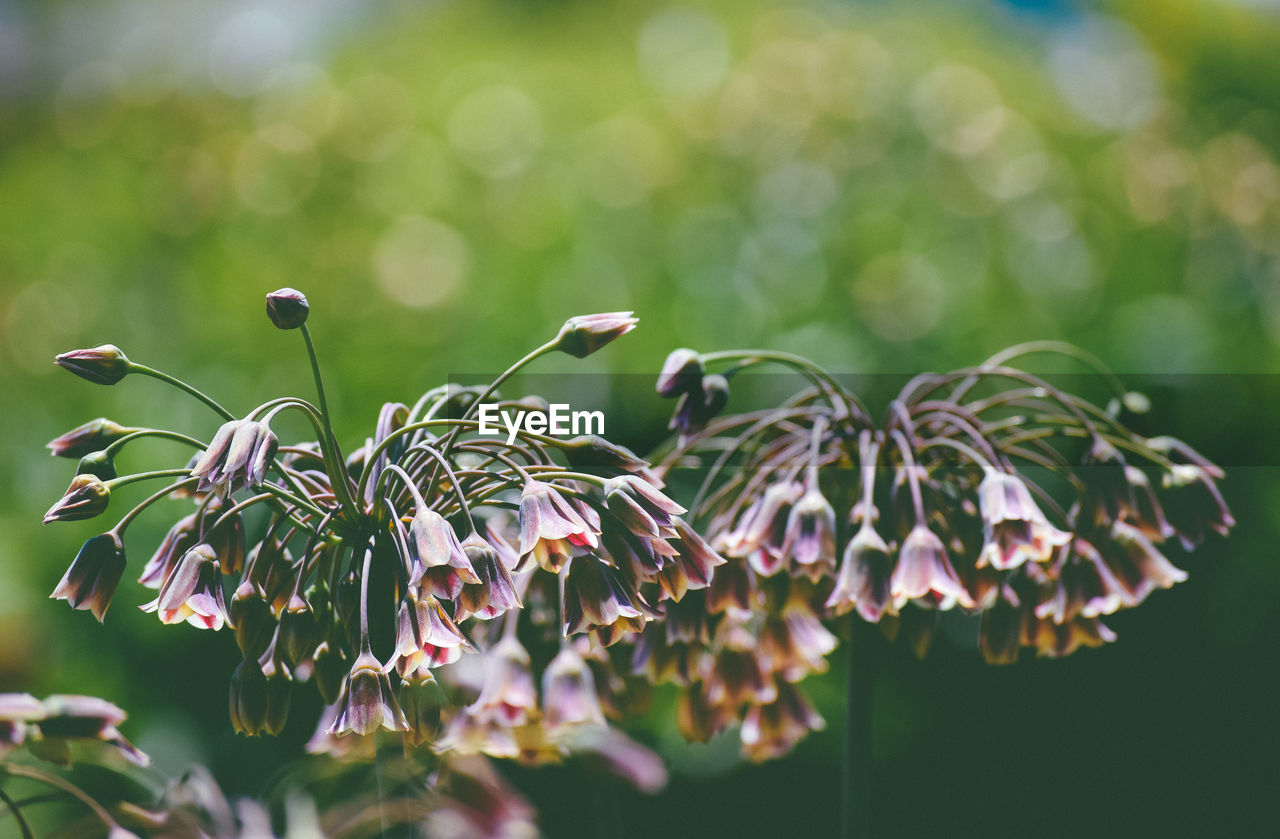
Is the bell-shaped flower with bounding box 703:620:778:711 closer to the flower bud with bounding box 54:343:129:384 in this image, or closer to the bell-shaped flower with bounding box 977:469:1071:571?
the bell-shaped flower with bounding box 977:469:1071:571

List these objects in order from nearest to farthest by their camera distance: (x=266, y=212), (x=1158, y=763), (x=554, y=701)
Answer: (x=554, y=701), (x=1158, y=763), (x=266, y=212)

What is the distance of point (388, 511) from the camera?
0.54 m

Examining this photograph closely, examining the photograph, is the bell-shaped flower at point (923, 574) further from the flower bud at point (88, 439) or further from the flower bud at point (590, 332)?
the flower bud at point (88, 439)

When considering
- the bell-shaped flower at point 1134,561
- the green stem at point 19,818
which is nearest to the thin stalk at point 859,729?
the bell-shaped flower at point 1134,561

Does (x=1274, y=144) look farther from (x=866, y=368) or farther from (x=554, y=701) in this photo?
(x=554, y=701)

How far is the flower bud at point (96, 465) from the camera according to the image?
1.73ft

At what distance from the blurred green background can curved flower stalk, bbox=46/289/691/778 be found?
2.67ft

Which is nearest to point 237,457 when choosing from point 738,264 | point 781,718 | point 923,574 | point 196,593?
point 196,593

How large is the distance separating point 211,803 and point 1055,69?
7.04 feet

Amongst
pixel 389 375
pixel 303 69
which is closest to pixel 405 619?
pixel 389 375

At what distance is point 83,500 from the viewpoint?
1.63 feet

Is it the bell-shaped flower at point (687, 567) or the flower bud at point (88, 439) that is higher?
the flower bud at point (88, 439)

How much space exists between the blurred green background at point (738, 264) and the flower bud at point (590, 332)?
2.82 feet

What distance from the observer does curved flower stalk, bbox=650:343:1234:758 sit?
614 mm
